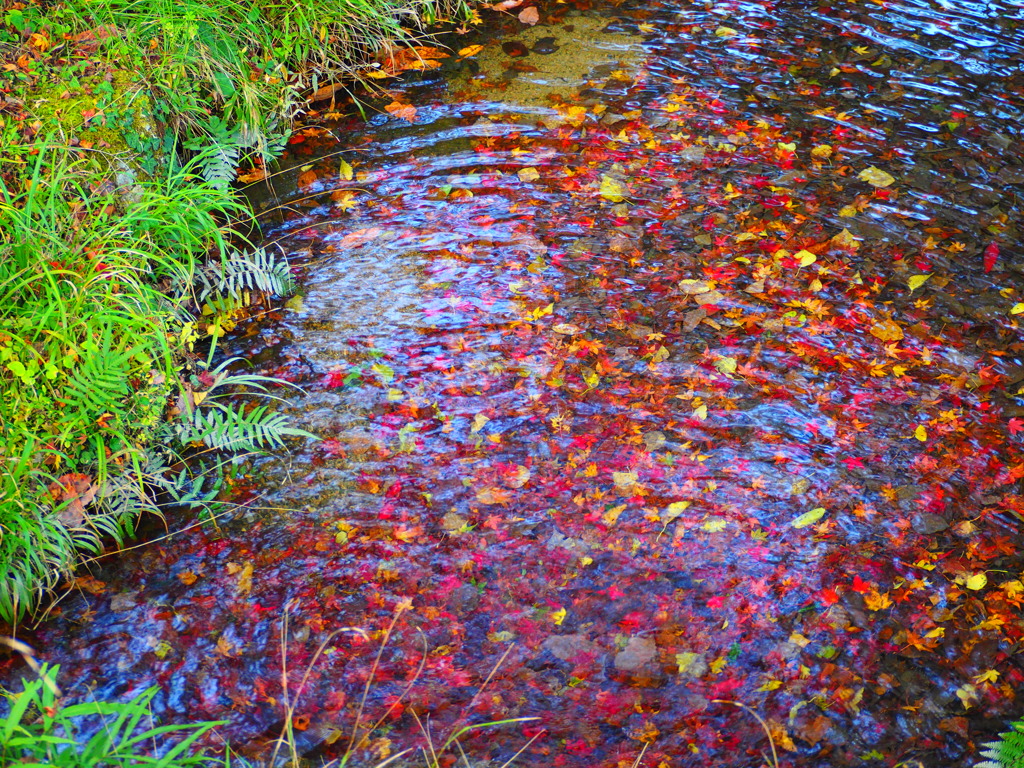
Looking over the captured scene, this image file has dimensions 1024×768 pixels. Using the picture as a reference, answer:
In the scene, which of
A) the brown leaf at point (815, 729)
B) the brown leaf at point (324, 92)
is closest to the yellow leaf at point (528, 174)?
the brown leaf at point (324, 92)

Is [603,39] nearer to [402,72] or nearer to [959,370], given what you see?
[402,72]

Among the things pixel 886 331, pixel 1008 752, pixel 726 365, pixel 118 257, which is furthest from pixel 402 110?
pixel 1008 752

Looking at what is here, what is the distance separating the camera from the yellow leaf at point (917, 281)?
4047 millimetres

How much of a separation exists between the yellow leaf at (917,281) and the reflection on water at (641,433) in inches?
1.1

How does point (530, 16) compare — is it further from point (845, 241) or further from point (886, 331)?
point (886, 331)

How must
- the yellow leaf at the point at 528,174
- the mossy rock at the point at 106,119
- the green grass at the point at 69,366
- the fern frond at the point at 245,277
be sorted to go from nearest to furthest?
1. the green grass at the point at 69,366
2. the mossy rock at the point at 106,119
3. the fern frond at the point at 245,277
4. the yellow leaf at the point at 528,174

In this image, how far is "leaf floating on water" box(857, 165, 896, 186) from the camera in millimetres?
4648

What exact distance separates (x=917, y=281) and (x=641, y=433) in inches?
75.9

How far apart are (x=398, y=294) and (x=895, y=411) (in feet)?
8.60

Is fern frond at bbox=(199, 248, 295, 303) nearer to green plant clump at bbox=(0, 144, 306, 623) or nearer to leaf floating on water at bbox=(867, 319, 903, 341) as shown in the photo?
green plant clump at bbox=(0, 144, 306, 623)

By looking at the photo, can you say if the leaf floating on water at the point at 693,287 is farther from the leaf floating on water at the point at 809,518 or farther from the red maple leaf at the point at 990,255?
the red maple leaf at the point at 990,255

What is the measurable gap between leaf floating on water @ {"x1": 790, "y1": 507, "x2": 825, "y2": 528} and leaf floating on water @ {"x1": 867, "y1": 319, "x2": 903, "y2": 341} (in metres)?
1.19

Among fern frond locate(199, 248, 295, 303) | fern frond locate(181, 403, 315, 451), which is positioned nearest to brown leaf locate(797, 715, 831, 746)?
fern frond locate(181, 403, 315, 451)

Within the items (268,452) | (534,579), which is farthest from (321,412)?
(534,579)
